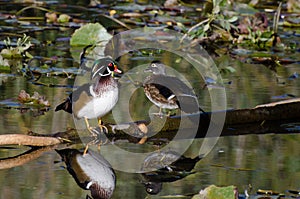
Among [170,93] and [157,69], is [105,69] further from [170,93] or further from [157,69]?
[157,69]

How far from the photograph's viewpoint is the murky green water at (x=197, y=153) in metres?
4.60

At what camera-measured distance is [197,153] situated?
5426mm

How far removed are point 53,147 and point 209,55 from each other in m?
4.02

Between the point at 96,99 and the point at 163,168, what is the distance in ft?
3.10

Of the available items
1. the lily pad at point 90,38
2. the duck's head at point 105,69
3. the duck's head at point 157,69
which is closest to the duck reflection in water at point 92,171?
the duck's head at point 105,69

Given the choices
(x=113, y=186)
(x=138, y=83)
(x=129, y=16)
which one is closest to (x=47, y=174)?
(x=113, y=186)

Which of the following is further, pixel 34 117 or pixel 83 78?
pixel 83 78

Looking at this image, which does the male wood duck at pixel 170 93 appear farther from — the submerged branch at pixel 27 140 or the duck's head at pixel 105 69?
the submerged branch at pixel 27 140

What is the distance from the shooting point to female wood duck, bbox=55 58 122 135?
5.76 meters

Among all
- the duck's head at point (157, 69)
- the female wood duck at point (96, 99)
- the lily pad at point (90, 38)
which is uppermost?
the female wood duck at point (96, 99)

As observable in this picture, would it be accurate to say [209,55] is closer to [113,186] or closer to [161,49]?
[161,49]

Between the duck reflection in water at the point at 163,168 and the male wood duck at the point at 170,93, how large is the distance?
55cm

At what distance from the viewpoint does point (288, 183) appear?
15.5 feet

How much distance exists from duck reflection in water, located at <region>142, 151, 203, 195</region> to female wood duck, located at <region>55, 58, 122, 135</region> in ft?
1.66
